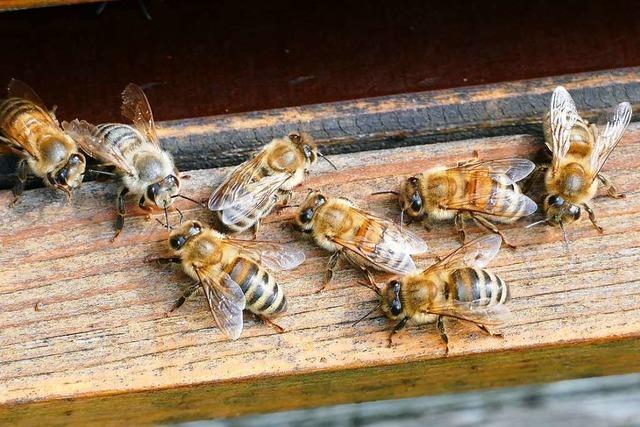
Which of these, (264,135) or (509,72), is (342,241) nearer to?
(264,135)

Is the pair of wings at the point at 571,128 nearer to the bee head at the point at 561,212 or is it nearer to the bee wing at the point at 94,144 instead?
the bee head at the point at 561,212

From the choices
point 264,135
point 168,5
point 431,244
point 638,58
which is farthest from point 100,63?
point 638,58

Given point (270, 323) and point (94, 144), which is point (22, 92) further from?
point (270, 323)

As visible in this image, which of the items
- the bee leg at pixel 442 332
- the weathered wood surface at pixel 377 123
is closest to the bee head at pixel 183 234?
the weathered wood surface at pixel 377 123

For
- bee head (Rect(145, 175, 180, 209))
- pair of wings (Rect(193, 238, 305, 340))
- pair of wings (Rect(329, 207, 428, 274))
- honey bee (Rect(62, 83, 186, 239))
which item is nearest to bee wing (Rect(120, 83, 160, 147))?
honey bee (Rect(62, 83, 186, 239))

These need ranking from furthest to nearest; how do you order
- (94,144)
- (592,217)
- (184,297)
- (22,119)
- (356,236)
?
1. (22,119)
2. (94,144)
3. (356,236)
4. (592,217)
5. (184,297)

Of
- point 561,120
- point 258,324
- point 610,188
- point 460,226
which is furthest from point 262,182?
point 610,188
